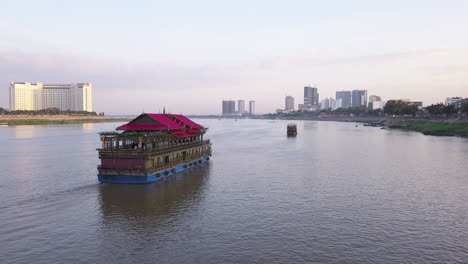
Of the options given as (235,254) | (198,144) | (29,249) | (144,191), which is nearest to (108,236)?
(29,249)

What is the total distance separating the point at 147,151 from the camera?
46250mm

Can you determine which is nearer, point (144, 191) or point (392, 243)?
point (392, 243)

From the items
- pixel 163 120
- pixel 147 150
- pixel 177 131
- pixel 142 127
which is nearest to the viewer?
pixel 147 150

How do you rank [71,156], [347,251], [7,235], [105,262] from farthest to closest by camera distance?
1. [71,156]
2. [7,235]
3. [347,251]
4. [105,262]

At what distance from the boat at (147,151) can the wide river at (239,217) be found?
1752mm

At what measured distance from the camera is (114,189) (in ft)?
149

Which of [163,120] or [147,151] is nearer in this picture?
[147,151]

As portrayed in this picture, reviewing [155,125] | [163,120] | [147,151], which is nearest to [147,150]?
[147,151]

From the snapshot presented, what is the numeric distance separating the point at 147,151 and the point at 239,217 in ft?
56.5

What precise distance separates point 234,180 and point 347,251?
92.5 ft

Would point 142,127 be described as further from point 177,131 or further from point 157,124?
point 177,131

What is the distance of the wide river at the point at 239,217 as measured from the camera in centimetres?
2680

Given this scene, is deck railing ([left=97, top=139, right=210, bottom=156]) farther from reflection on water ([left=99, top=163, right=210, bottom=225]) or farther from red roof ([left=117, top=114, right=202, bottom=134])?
reflection on water ([left=99, top=163, right=210, bottom=225])

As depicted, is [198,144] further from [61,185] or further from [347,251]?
[347,251]
